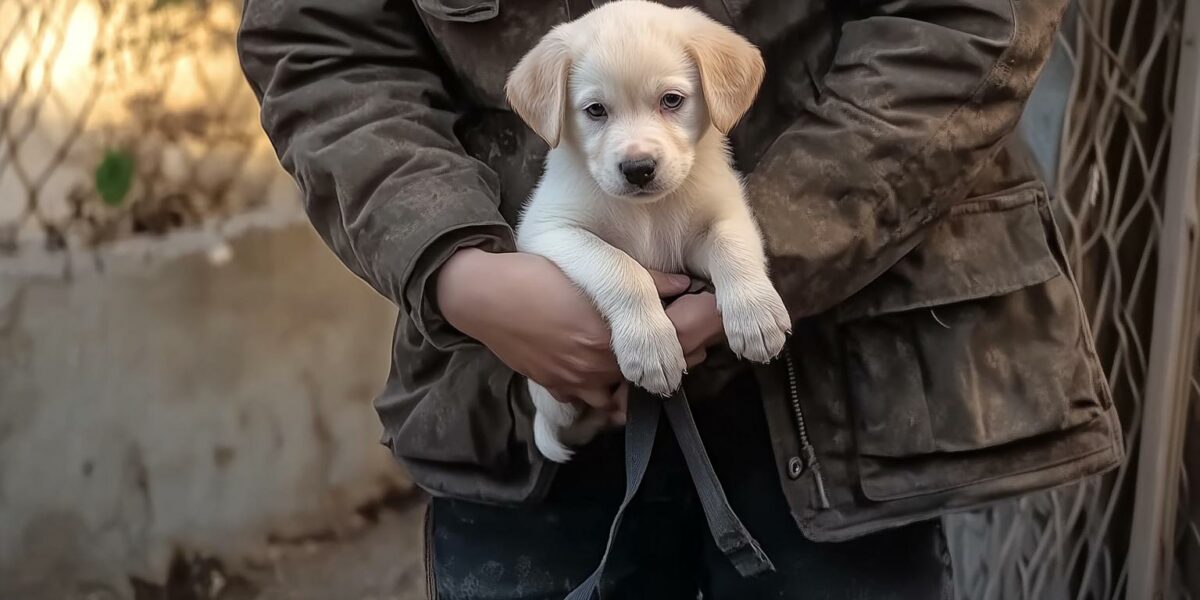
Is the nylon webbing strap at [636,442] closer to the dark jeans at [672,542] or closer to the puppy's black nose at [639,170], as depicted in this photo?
the dark jeans at [672,542]

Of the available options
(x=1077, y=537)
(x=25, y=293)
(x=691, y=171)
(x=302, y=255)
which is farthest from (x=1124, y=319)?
(x=25, y=293)

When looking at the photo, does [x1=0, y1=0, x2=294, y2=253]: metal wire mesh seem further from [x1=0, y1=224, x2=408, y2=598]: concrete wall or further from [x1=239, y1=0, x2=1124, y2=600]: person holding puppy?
[x1=239, y1=0, x2=1124, y2=600]: person holding puppy

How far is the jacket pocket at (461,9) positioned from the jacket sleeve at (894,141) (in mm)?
287

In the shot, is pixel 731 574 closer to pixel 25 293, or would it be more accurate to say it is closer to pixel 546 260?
pixel 546 260

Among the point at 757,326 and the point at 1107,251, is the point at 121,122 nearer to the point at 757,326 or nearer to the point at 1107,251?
the point at 757,326

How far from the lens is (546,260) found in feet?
2.81

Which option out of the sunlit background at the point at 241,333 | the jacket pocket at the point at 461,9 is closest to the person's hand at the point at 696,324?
the jacket pocket at the point at 461,9

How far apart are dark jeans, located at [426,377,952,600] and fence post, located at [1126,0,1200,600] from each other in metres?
0.71

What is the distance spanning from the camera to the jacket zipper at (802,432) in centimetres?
88

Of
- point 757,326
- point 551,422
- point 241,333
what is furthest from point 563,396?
point 241,333

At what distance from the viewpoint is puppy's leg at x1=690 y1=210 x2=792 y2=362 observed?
79 cm

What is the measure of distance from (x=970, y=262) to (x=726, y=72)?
0.26m

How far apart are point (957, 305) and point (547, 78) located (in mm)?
398

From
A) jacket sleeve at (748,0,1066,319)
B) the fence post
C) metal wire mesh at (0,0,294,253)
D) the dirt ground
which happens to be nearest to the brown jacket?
jacket sleeve at (748,0,1066,319)
